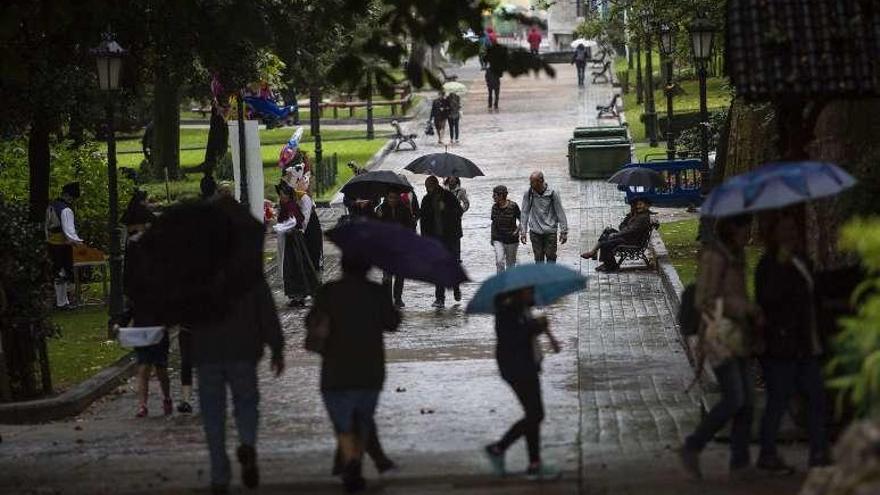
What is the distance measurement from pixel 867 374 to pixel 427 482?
15.9 feet

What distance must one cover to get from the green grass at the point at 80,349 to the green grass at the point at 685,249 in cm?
735

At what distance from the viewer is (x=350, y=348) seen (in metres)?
12.1

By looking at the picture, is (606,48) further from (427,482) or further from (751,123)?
(427,482)

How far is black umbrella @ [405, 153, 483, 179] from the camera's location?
26431 millimetres

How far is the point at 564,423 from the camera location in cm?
1571

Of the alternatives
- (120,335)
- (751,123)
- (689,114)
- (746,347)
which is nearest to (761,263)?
(746,347)

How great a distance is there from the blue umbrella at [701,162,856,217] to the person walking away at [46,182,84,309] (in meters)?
15.1

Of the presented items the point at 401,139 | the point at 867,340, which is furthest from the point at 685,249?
the point at 867,340

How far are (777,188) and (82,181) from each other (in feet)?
64.6

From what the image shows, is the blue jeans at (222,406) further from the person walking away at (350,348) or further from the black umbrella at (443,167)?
the black umbrella at (443,167)

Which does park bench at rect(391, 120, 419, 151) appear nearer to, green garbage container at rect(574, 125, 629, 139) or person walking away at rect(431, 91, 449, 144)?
person walking away at rect(431, 91, 449, 144)

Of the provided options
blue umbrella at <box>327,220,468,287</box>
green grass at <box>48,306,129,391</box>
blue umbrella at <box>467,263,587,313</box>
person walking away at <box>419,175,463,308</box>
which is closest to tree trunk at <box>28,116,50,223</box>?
green grass at <box>48,306,129,391</box>

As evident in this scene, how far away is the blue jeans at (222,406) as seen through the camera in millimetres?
12352

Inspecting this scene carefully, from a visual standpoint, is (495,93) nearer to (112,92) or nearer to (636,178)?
(636,178)
